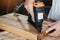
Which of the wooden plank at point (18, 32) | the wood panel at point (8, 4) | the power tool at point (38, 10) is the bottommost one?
the wood panel at point (8, 4)

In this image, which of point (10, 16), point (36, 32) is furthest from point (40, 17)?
point (10, 16)

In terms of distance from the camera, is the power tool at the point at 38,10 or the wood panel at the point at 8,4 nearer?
the power tool at the point at 38,10

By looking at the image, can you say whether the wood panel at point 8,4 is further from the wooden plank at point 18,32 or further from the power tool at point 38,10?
the power tool at point 38,10

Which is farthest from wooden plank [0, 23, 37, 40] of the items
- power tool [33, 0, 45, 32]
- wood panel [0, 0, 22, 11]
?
wood panel [0, 0, 22, 11]

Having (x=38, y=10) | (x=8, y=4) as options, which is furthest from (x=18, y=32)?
(x=8, y=4)

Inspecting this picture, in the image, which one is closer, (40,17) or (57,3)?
(40,17)

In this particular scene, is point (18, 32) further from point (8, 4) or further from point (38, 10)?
point (8, 4)

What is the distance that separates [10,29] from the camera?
4.19 ft

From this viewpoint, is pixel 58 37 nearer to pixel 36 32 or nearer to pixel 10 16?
pixel 36 32

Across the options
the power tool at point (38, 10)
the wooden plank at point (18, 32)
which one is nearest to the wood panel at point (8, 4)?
the wooden plank at point (18, 32)

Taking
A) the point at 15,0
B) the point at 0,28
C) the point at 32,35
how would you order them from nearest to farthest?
1. the point at 32,35
2. the point at 0,28
3. the point at 15,0

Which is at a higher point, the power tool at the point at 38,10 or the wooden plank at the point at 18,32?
the power tool at the point at 38,10

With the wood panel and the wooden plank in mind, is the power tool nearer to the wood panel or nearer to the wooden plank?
the wooden plank

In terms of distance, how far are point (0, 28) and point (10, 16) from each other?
0.82 ft
